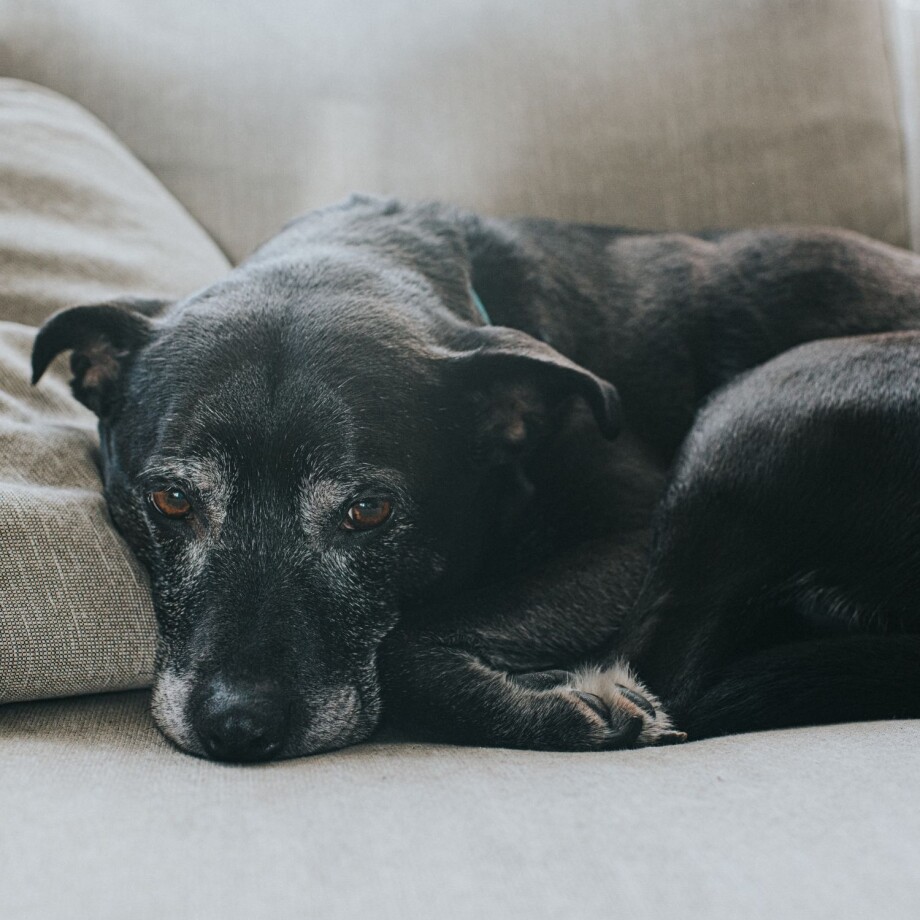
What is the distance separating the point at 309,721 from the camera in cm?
159

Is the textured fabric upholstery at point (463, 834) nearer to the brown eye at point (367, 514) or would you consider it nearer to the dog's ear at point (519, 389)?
the brown eye at point (367, 514)

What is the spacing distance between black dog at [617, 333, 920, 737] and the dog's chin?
48 centimetres

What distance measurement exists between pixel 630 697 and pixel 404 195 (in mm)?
1728

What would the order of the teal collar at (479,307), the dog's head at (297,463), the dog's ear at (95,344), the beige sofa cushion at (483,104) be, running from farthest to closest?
the beige sofa cushion at (483,104) < the teal collar at (479,307) < the dog's ear at (95,344) < the dog's head at (297,463)

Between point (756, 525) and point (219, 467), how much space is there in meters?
0.93

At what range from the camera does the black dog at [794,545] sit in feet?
5.86

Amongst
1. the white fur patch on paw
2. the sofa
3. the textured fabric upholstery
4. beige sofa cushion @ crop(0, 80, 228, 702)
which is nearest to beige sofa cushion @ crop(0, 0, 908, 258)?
the sofa

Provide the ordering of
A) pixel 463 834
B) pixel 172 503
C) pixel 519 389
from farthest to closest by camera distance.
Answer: pixel 519 389 < pixel 172 503 < pixel 463 834

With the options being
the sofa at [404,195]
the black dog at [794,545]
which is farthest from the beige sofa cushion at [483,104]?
the black dog at [794,545]

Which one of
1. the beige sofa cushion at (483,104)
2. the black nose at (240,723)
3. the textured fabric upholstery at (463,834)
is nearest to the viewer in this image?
the textured fabric upholstery at (463,834)

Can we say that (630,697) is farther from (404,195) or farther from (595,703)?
(404,195)

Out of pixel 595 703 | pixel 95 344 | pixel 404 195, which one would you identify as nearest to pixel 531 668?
pixel 595 703

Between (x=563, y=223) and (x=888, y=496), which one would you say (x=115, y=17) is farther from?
(x=888, y=496)

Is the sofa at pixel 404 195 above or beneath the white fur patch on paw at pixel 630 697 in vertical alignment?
above
